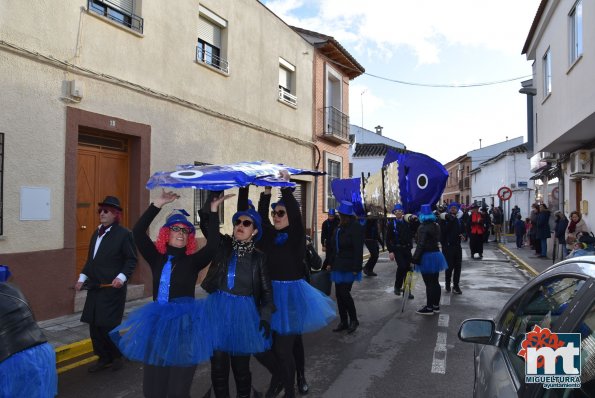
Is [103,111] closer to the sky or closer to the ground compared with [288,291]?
closer to the sky

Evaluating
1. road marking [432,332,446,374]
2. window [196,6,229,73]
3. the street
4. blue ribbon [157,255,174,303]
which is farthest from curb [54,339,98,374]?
window [196,6,229,73]

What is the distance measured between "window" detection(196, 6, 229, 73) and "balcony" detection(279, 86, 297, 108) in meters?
2.96

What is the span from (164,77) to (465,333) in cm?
824

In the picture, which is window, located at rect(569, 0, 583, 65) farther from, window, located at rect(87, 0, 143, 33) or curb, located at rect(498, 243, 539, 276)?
window, located at rect(87, 0, 143, 33)

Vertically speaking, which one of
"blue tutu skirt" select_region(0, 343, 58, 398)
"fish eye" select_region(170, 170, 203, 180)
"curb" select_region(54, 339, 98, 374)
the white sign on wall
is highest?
"fish eye" select_region(170, 170, 203, 180)

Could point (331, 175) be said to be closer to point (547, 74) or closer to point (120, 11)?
point (547, 74)

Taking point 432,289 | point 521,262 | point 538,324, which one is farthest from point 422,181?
point 521,262

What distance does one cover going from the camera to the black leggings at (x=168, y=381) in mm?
3195

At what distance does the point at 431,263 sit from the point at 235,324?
4.66 metres

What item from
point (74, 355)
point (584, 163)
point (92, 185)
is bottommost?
point (74, 355)

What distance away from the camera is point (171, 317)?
127 inches

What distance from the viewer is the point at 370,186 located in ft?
38.5

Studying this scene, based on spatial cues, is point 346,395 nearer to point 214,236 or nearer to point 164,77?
point 214,236

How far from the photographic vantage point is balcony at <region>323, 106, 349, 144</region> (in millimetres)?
16984
